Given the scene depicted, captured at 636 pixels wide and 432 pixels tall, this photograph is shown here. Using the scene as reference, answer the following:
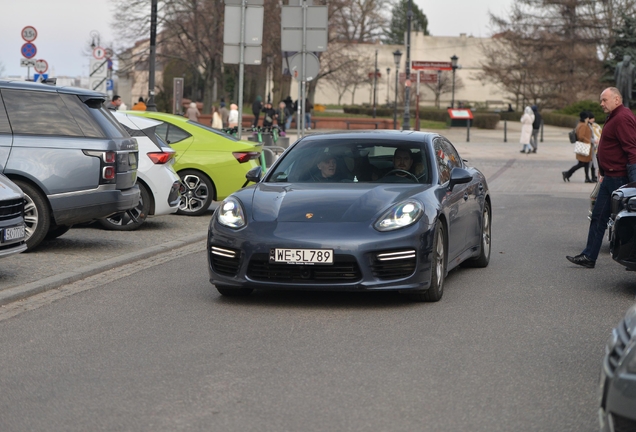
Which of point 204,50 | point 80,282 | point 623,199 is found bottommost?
point 80,282

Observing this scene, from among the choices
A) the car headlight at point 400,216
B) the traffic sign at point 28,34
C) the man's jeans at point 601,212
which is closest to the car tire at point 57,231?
the car headlight at point 400,216

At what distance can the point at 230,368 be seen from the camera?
6.13 m

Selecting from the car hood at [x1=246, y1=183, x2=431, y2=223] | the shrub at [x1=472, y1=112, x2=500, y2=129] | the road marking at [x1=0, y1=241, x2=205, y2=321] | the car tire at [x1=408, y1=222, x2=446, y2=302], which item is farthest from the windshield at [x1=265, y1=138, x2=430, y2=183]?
the shrub at [x1=472, y1=112, x2=500, y2=129]

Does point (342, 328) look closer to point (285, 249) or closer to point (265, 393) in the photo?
point (285, 249)

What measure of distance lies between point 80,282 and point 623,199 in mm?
4870

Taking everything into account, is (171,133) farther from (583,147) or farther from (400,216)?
(583,147)

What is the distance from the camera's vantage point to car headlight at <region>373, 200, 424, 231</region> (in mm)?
8211

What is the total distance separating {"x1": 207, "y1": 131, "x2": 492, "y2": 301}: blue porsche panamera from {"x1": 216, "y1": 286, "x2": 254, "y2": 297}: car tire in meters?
0.01

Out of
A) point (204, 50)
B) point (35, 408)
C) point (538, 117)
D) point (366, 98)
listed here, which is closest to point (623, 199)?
point (35, 408)

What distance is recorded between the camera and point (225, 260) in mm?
8391

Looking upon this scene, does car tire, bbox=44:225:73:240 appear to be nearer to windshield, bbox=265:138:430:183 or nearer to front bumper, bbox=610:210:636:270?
windshield, bbox=265:138:430:183

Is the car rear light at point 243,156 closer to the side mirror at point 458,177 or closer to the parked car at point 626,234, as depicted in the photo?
the side mirror at point 458,177

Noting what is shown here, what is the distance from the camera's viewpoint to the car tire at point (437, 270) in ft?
27.6

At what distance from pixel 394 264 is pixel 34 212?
177 inches
